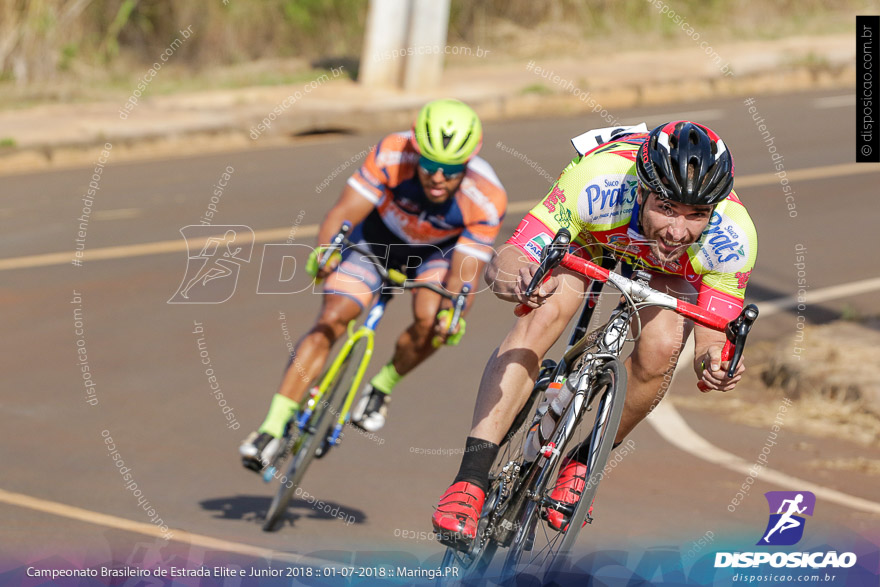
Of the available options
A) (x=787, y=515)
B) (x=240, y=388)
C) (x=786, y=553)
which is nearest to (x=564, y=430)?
(x=786, y=553)

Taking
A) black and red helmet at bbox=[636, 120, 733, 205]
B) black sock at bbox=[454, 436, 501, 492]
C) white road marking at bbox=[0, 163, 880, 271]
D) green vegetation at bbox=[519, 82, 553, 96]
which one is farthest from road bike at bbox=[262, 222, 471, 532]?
green vegetation at bbox=[519, 82, 553, 96]

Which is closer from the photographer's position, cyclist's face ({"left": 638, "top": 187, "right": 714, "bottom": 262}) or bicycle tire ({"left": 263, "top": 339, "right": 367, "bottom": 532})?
cyclist's face ({"left": 638, "top": 187, "right": 714, "bottom": 262})

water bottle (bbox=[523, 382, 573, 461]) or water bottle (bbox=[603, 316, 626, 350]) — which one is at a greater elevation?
water bottle (bbox=[603, 316, 626, 350])

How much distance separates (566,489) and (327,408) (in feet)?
7.40

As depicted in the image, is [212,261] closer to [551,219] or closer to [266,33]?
[551,219]

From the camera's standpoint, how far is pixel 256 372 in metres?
9.09

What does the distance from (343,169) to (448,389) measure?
6.79 metres

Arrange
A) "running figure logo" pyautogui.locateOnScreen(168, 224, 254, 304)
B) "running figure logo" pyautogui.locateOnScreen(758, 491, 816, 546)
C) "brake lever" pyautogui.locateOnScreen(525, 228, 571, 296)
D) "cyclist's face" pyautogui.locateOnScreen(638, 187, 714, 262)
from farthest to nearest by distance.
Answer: "running figure logo" pyautogui.locateOnScreen(168, 224, 254, 304), "running figure logo" pyautogui.locateOnScreen(758, 491, 816, 546), "cyclist's face" pyautogui.locateOnScreen(638, 187, 714, 262), "brake lever" pyautogui.locateOnScreen(525, 228, 571, 296)

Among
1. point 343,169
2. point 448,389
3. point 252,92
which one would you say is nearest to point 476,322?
point 448,389

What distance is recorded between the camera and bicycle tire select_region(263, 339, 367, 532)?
637cm

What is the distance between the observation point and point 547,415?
15.4 feet

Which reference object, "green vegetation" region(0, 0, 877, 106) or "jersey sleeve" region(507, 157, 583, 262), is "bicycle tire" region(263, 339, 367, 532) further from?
"green vegetation" region(0, 0, 877, 106)

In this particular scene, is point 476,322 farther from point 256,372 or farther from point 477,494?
point 477,494

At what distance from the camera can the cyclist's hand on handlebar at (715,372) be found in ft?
13.8
